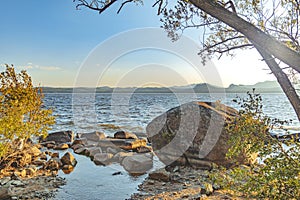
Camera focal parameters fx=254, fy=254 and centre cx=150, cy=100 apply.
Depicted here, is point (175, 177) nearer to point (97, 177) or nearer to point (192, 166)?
point (192, 166)

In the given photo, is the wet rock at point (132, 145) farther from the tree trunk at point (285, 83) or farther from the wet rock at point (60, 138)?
the tree trunk at point (285, 83)

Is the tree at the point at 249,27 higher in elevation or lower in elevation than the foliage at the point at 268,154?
higher

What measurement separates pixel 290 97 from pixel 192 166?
6.57 m

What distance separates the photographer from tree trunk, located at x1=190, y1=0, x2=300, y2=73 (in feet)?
7.61

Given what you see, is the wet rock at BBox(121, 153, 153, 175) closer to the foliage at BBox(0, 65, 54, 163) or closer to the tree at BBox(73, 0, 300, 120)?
the foliage at BBox(0, 65, 54, 163)

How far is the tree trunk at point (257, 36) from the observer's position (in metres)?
2.32

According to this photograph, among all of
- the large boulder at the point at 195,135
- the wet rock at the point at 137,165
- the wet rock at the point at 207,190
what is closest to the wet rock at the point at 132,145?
the large boulder at the point at 195,135

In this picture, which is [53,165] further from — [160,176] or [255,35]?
[255,35]

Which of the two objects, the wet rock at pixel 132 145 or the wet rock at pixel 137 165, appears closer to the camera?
the wet rock at pixel 137 165

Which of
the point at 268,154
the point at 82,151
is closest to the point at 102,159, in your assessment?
the point at 82,151

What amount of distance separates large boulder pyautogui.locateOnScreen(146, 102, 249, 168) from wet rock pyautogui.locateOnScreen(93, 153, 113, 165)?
84.0 inches

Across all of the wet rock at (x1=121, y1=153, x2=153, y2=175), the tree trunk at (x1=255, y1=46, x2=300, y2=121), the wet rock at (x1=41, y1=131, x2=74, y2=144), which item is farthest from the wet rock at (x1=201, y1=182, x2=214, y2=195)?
the wet rock at (x1=41, y1=131, x2=74, y2=144)

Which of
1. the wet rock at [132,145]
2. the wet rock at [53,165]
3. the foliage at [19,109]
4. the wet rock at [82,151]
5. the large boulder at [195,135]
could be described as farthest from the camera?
the wet rock at [132,145]

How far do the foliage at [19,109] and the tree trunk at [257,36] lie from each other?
7.33 meters
